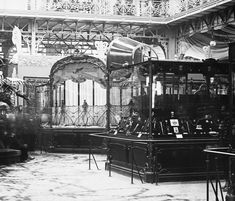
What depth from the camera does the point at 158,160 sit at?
33.1 ft

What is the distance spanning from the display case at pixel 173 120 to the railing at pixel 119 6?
13668mm

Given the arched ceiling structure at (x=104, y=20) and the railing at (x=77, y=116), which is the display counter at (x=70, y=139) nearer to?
the railing at (x=77, y=116)

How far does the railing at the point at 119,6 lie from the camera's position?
24875 millimetres

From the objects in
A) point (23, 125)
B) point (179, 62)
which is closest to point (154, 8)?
point (23, 125)

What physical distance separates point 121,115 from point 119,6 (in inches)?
473

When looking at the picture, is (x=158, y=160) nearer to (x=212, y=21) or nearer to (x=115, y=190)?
(x=115, y=190)

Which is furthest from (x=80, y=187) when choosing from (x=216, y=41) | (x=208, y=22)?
(x=208, y=22)

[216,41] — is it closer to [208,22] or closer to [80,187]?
[208,22]

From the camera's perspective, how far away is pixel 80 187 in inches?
373

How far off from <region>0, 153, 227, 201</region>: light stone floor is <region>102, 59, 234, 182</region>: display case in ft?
1.33

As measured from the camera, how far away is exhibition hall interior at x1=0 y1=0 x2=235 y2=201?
30.2 feet

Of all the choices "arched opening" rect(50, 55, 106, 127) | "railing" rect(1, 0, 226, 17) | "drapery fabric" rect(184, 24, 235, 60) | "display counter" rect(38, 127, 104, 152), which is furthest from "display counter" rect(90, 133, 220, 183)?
"railing" rect(1, 0, 226, 17)

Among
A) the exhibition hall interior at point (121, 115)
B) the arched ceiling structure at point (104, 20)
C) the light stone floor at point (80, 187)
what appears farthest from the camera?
the arched ceiling structure at point (104, 20)

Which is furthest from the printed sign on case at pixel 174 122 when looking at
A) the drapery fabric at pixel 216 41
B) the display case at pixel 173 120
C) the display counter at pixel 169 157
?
the drapery fabric at pixel 216 41
